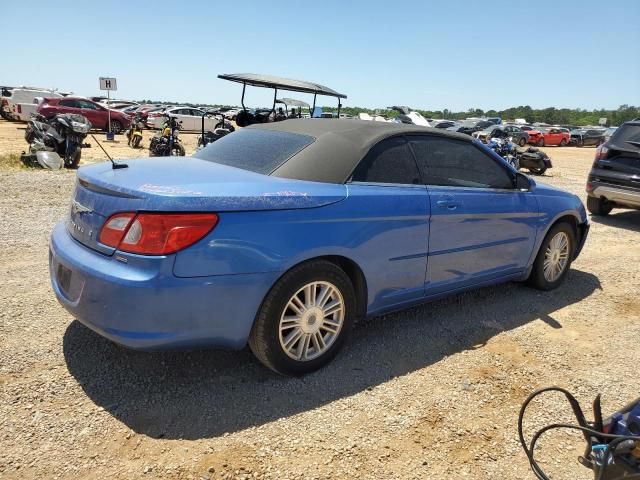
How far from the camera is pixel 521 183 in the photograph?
4.19m

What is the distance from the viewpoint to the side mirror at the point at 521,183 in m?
4.17

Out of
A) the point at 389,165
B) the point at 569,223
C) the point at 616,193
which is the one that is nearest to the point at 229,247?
the point at 389,165

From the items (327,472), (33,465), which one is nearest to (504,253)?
(327,472)

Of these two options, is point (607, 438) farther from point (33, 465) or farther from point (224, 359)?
point (33, 465)

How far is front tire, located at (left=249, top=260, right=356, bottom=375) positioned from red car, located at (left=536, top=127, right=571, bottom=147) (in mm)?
35798

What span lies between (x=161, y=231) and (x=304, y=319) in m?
0.98

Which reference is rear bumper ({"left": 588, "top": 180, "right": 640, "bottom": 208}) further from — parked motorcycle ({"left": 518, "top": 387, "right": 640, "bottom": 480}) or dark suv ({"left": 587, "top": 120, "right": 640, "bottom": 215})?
parked motorcycle ({"left": 518, "top": 387, "right": 640, "bottom": 480})

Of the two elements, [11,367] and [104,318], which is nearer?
[104,318]

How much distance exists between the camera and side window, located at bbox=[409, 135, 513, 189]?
356cm

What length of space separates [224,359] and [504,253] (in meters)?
2.45

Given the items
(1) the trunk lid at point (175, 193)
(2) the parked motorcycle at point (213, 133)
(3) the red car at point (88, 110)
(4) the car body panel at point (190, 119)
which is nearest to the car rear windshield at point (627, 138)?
(1) the trunk lid at point (175, 193)

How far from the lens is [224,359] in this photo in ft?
10.3

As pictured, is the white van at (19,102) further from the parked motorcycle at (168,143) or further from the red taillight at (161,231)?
the red taillight at (161,231)

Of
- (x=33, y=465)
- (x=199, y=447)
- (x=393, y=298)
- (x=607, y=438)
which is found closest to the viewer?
(x=607, y=438)
